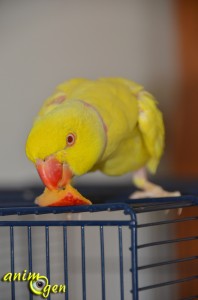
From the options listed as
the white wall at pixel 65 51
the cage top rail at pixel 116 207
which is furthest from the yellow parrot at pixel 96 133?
the white wall at pixel 65 51

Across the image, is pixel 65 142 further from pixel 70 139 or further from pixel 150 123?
pixel 150 123

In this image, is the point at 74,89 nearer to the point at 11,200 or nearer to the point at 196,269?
the point at 11,200

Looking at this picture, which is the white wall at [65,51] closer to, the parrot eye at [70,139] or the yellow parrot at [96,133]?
the yellow parrot at [96,133]

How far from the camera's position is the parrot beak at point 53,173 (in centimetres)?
100

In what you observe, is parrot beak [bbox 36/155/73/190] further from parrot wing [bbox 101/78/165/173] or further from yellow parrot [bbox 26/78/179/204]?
parrot wing [bbox 101/78/165/173]

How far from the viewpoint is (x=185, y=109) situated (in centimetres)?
212

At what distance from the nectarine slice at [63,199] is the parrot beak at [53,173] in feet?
0.06

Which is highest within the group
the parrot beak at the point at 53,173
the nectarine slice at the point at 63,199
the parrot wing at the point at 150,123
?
the parrot wing at the point at 150,123

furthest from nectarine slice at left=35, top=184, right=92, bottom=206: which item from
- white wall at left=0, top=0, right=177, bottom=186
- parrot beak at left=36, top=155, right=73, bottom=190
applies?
white wall at left=0, top=0, right=177, bottom=186

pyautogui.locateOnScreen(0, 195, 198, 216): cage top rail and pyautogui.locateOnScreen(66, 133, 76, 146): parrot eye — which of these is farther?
pyautogui.locateOnScreen(66, 133, 76, 146): parrot eye

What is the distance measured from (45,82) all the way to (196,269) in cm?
72

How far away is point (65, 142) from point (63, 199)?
0.31 ft

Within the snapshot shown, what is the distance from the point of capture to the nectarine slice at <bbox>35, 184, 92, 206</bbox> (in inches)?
38.2

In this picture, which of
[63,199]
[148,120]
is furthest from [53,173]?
[148,120]
